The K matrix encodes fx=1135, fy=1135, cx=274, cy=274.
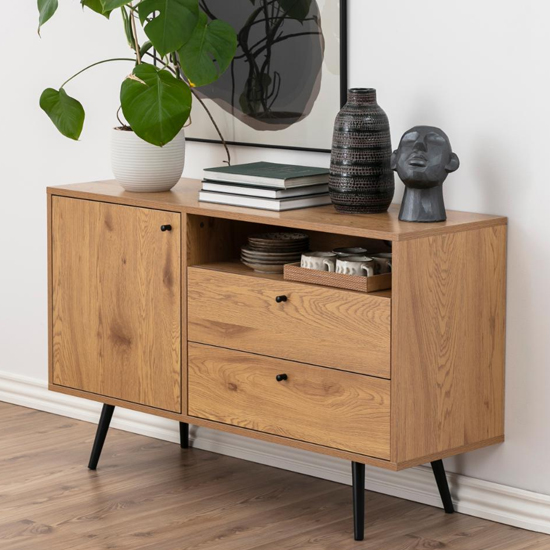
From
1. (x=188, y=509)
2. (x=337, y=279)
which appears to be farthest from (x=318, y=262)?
(x=188, y=509)

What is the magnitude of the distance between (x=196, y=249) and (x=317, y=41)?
636 millimetres

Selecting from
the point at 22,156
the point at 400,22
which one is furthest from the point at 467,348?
the point at 22,156

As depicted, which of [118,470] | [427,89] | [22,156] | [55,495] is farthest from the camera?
[22,156]

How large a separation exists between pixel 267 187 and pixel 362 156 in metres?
0.25

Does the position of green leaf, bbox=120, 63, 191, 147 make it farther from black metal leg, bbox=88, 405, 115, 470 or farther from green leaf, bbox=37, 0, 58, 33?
black metal leg, bbox=88, 405, 115, 470

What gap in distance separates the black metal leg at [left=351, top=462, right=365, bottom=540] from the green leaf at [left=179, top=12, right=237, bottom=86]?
1018 mm

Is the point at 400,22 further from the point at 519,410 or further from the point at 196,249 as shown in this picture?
the point at 519,410

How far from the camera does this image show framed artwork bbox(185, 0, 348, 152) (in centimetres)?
298

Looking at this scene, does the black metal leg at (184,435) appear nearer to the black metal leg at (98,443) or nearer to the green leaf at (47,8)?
the black metal leg at (98,443)

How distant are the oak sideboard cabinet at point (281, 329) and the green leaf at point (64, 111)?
0.17 m

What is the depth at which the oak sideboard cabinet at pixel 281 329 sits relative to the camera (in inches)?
100

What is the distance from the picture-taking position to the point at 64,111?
123 inches

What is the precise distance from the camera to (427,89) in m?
2.83

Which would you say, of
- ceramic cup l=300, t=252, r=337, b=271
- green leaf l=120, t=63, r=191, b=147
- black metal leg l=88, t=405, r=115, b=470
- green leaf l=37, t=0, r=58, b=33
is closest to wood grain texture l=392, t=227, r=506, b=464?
ceramic cup l=300, t=252, r=337, b=271
